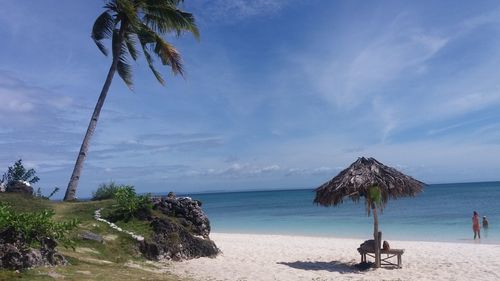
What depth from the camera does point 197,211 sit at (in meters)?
13.5

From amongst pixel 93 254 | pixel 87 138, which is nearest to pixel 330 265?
pixel 93 254

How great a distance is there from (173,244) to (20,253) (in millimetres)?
5200

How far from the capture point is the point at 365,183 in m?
11.4

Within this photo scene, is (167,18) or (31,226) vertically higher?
(167,18)

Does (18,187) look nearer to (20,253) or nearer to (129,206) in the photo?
(129,206)

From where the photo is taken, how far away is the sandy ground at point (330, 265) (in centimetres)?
1024

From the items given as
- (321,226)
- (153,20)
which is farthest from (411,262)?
(321,226)

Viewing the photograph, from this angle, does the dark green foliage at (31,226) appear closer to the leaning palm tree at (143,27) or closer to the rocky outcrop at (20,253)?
the rocky outcrop at (20,253)

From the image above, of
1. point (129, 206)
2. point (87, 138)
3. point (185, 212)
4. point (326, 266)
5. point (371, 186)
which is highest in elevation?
point (87, 138)

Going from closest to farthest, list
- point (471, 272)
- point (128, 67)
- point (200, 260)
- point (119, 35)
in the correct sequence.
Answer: point (471, 272)
point (200, 260)
point (119, 35)
point (128, 67)

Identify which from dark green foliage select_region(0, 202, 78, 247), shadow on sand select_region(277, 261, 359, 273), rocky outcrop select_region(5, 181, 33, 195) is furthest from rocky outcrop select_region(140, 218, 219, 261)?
rocky outcrop select_region(5, 181, 33, 195)

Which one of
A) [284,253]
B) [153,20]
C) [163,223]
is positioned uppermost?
[153,20]

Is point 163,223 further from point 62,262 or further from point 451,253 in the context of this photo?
point 451,253

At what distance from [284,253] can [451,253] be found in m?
5.42
